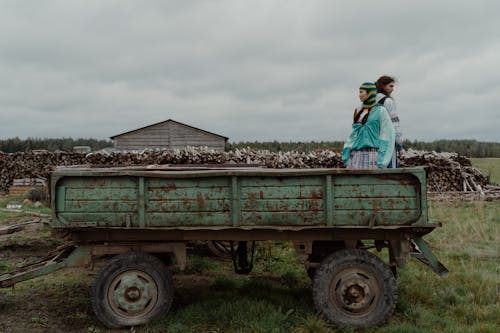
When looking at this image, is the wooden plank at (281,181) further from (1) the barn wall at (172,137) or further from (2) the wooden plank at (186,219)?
(1) the barn wall at (172,137)

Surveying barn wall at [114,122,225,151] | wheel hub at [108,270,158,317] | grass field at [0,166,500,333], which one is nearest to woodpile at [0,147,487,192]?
barn wall at [114,122,225,151]

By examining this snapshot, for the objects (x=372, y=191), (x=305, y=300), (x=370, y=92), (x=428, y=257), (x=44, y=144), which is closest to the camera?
(x=372, y=191)

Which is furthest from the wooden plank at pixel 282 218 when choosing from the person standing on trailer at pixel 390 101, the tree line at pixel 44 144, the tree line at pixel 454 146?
the tree line at pixel 44 144

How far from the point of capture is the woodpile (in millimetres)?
14117

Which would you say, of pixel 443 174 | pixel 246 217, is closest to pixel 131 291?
pixel 246 217

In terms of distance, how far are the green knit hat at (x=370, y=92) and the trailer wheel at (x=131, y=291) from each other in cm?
295

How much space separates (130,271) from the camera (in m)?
4.62

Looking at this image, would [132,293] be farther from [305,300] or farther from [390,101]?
[390,101]

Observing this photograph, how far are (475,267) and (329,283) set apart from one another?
11.4 ft

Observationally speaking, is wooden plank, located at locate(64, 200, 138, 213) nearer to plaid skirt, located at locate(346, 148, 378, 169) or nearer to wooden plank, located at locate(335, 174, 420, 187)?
wooden plank, located at locate(335, 174, 420, 187)

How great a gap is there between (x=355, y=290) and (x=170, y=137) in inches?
652

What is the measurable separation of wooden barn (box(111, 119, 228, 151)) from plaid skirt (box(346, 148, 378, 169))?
15.0 meters

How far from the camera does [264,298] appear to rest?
5367mm

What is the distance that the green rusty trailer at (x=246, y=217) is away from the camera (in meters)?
4.44
